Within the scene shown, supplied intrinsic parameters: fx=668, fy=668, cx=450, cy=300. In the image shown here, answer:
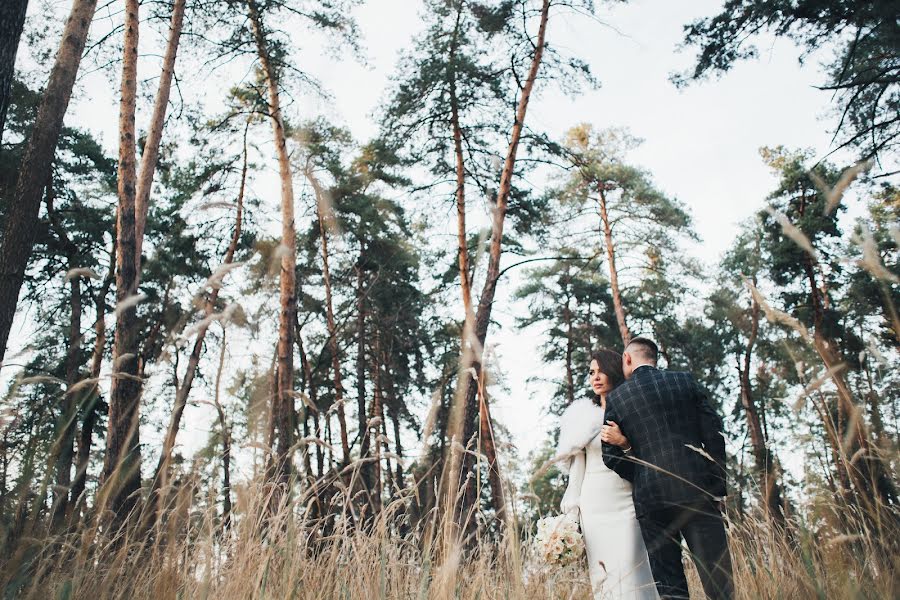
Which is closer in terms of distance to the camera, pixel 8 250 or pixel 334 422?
pixel 8 250

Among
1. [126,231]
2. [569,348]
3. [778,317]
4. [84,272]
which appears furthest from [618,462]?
[569,348]

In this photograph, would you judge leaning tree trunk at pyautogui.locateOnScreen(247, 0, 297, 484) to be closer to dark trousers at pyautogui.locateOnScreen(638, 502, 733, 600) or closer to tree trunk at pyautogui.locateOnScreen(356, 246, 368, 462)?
tree trunk at pyautogui.locateOnScreen(356, 246, 368, 462)

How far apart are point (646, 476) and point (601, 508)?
527 mm

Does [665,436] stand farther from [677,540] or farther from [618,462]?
[677,540]

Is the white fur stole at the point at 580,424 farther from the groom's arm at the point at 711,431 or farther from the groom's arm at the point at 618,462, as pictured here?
the groom's arm at the point at 711,431

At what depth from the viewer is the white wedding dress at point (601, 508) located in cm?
380

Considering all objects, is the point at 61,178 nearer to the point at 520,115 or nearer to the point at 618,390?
the point at 520,115

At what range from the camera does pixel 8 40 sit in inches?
154

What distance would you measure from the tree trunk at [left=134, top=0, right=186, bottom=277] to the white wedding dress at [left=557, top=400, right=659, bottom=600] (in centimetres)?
543

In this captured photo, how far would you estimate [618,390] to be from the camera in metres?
3.85

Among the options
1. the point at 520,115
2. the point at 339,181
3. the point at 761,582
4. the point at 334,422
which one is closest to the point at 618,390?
the point at 761,582

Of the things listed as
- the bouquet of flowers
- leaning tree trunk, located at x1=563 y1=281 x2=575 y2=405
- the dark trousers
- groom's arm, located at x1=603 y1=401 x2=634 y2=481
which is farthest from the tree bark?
the dark trousers

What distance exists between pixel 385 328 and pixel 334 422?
13.6ft

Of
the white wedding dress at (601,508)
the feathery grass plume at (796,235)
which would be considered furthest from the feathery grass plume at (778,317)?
the white wedding dress at (601,508)
